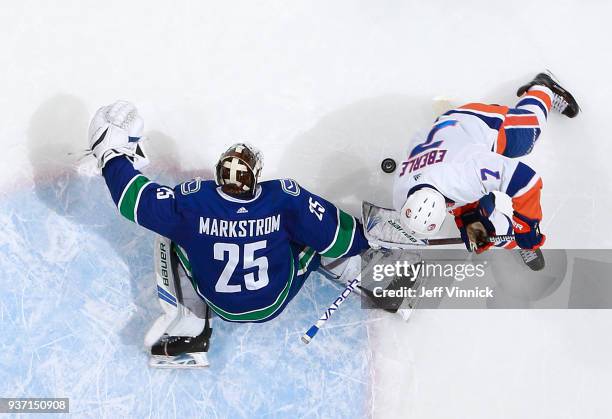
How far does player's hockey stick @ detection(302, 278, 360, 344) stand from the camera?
362 centimetres

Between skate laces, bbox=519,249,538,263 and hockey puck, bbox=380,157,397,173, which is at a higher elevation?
hockey puck, bbox=380,157,397,173

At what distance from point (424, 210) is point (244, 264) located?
94 cm

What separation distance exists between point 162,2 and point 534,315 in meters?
3.01

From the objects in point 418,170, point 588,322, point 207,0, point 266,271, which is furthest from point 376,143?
point 588,322

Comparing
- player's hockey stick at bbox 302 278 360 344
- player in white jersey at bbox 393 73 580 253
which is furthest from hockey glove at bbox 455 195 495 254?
player's hockey stick at bbox 302 278 360 344

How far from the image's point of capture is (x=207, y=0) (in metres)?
4.04

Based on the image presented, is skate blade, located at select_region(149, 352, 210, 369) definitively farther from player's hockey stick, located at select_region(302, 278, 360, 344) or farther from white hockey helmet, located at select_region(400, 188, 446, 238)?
white hockey helmet, located at select_region(400, 188, 446, 238)

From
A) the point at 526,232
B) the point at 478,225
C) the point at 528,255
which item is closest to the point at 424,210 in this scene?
the point at 478,225

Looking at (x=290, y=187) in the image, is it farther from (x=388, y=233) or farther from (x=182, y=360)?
(x=182, y=360)

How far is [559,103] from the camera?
3822 mm

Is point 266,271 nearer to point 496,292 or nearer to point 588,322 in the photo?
point 496,292

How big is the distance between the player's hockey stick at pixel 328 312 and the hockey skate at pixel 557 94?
155cm

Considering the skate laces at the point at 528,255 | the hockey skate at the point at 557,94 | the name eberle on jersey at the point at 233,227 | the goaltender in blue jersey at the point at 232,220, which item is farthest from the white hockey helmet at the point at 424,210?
the hockey skate at the point at 557,94

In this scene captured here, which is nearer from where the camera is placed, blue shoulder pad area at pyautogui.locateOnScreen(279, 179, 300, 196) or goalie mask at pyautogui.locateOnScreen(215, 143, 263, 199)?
goalie mask at pyautogui.locateOnScreen(215, 143, 263, 199)
